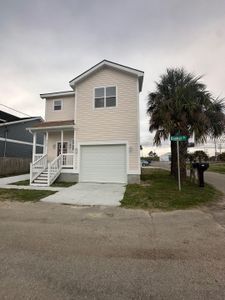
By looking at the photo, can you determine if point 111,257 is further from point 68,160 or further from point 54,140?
point 54,140

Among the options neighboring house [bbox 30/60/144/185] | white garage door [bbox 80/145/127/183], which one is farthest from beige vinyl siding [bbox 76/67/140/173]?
white garage door [bbox 80/145/127/183]

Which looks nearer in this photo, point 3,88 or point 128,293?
point 128,293

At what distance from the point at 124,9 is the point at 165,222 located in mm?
10479

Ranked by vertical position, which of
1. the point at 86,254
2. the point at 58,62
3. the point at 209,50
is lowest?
the point at 86,254

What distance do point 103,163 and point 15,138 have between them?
13.4 meters

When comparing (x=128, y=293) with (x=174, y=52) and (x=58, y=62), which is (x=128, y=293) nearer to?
(x=174, y=52)

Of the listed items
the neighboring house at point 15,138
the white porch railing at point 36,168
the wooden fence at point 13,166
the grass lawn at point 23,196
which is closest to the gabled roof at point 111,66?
the white porch railing at point 36,168

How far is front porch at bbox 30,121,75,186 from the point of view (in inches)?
462

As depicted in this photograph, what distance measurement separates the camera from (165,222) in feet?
17.0

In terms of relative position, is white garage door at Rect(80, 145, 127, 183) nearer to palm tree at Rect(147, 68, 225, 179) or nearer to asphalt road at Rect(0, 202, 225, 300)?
palm tree at Rect(147, 68, 225, 179)

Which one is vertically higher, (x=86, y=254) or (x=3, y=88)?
(x=3, y=88)

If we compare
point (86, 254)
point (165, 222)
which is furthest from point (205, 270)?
point (165, 222)

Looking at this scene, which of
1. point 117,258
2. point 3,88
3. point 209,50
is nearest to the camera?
point 117,258

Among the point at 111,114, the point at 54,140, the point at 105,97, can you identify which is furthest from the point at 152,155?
the point at 111,114
